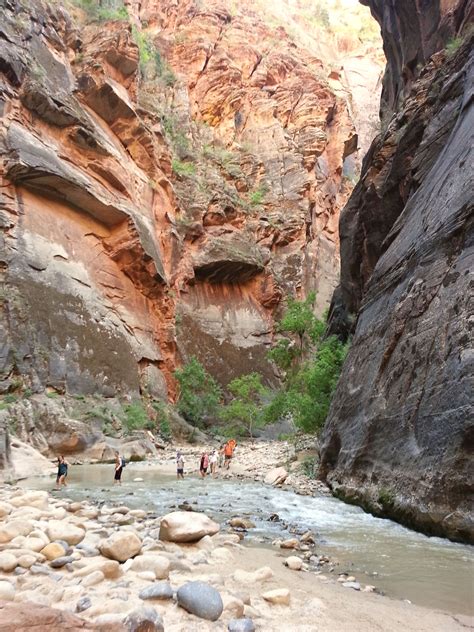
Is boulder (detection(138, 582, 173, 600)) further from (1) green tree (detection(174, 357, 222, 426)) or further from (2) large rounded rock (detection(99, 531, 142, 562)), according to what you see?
(1) green tree (detection(174, 357, 222, 426))

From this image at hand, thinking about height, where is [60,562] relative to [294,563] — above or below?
above

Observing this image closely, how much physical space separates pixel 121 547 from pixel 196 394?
2911 cm

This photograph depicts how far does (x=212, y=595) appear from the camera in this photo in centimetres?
340

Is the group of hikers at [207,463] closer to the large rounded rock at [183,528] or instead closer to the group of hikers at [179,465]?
the group of hikers at [179,465]

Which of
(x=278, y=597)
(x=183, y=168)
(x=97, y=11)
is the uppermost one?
(x=97, y=11)

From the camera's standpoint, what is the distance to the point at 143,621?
284cm

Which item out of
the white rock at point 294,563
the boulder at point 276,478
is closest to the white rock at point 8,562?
the white rock at point 294,563

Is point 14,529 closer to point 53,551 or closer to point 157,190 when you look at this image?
point 53,551

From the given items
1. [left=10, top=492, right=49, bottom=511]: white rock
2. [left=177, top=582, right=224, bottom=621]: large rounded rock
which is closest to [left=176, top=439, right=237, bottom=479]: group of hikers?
[left=10, top=492, right=49, bottom=511]: white rock

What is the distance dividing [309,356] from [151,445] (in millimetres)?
14751

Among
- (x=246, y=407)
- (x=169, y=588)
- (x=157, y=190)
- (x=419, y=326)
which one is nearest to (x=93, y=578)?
(x=169, y=588)

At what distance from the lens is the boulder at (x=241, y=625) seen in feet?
10.2

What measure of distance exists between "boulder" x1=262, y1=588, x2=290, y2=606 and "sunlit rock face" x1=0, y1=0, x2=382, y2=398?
20004 millimetres

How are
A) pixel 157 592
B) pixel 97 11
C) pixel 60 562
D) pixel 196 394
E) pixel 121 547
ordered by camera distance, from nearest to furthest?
pixel 157 592, pixel 60 562, pixel 121 547, pixel 196 394, pixel 97 11
